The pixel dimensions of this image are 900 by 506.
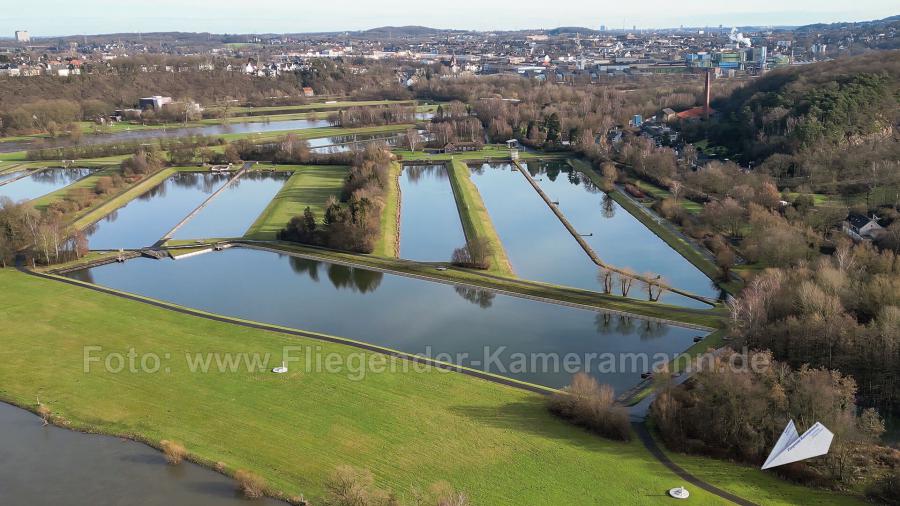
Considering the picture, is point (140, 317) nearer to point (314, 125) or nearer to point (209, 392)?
point (209, 392)

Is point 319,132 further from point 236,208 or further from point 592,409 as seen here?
point 592,409

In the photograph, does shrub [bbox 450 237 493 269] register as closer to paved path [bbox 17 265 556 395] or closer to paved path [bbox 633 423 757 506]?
paved path [bbox 17 265 556 395]

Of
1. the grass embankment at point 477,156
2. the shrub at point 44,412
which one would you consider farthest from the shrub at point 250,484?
the grass embankment at point 477,156

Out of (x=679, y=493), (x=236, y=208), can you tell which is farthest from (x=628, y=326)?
(x=236, y=208)

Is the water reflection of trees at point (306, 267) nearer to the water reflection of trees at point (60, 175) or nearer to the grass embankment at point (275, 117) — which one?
the water reflection of trees at point (60, 175)

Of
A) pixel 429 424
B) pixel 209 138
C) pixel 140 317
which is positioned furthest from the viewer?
pixel 209 138

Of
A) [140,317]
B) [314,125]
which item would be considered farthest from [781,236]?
[314,125]
